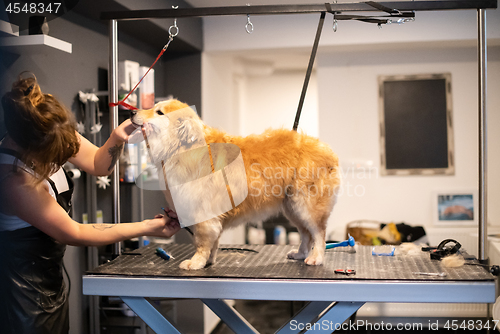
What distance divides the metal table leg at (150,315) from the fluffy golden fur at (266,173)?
0.59 feet

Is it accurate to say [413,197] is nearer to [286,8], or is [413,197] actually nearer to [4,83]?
[286,8]

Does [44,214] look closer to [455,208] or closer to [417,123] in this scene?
[417,123]

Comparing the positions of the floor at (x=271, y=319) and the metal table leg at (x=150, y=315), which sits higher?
the metal table leg at (x=150, y=315)

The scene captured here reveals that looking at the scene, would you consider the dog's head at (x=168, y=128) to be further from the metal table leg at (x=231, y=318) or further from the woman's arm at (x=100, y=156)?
the metal table leg at (x=231, y=318)

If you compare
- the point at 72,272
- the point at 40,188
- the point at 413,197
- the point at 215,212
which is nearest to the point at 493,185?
the point at 413,197

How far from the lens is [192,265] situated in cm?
153

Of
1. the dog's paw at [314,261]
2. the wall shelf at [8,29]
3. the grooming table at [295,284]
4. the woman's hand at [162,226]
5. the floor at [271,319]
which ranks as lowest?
the floor at [271,319]

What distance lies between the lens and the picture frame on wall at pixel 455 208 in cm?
407

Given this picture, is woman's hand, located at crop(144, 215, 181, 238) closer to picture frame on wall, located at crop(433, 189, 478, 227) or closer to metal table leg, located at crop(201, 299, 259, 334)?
metal table leg, located at crop(201, 299, 259, 334)

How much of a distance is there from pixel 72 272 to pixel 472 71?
3952 mm

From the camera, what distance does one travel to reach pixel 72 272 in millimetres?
2697

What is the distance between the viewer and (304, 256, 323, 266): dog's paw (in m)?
1.58

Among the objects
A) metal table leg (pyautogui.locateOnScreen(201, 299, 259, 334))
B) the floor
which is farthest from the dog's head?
the floor

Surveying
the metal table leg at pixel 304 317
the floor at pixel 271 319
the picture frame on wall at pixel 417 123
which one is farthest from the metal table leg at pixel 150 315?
the picture frame on wall at pixel 417 123
